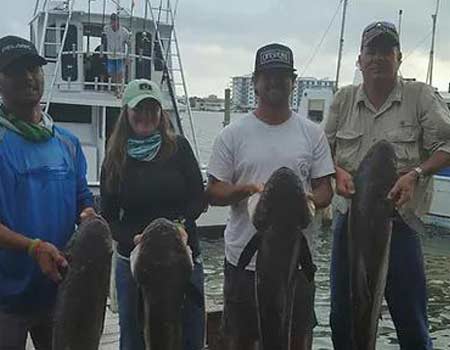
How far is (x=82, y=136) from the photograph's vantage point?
18922mm

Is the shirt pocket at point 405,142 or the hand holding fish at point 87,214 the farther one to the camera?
the shirt pocket at point 405,142

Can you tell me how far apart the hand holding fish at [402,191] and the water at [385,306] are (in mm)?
1728

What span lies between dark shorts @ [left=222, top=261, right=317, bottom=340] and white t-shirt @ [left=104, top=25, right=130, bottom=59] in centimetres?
1431

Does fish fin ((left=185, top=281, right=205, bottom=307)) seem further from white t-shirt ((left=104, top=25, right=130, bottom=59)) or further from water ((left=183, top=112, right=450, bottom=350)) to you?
white t-shirt ((left=104, top=25, right=130, bottom=59))

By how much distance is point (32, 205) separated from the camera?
4129 mm

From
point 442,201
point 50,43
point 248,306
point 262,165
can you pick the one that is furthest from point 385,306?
point 50,43

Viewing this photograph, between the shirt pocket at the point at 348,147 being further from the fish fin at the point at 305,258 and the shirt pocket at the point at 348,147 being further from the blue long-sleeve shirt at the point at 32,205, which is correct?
the blue long-sleeve shirt at the point at 32,205

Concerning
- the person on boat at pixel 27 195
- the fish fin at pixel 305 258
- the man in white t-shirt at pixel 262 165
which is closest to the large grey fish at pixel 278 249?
the fish fin at pixel 305 258

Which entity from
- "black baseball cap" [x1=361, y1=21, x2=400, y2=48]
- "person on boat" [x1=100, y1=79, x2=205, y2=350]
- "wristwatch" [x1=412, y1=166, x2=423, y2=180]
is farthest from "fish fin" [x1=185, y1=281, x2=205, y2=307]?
"black baseball cap" [x1=361, y1=21, x2=400, y2=48]

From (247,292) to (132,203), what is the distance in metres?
0.97

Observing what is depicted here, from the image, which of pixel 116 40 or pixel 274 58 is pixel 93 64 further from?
pixel 274 58

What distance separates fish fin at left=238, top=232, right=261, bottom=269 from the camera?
426cm

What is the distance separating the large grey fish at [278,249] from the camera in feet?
13.6

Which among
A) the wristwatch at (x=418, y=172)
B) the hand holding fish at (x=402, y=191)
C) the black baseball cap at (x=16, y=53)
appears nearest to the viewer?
the black baseball cap at (x=16, y=53)
